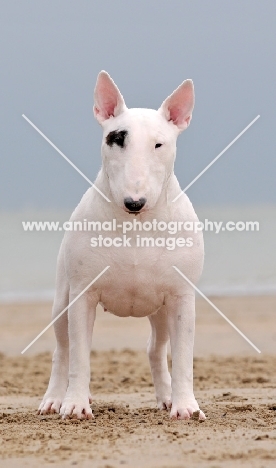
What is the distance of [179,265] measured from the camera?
7418 millimetres

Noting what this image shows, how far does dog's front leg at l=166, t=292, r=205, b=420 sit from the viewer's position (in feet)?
24.2

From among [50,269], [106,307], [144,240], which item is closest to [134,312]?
[106,307]

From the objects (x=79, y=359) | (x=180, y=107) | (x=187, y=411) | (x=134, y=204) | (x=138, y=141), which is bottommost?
(x=187, y=411)

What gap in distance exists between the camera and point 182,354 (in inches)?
295

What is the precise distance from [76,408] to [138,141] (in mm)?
2105

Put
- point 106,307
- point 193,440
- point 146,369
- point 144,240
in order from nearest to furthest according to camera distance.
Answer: point 193,440
point 144,240
point 106,307
point 146,369

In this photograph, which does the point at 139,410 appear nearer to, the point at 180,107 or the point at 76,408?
the point at 76,408

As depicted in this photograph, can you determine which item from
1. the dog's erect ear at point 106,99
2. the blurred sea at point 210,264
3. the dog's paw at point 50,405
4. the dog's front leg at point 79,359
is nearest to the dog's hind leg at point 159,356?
the dog's paw at point 50,405

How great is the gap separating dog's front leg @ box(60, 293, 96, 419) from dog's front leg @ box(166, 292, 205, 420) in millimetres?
650

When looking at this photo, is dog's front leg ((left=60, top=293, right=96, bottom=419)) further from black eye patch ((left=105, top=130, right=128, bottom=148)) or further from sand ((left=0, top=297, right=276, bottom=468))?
black eye patch ((left=105, top=130, right=128, bottom=148))

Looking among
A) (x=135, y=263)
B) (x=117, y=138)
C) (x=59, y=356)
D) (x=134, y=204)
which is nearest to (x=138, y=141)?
(x=117, y=138)

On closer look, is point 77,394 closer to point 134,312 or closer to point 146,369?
point 134,312

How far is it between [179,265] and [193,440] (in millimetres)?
1624

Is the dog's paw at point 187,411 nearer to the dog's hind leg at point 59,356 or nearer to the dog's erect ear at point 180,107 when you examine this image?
the dog's hind leg at point 59,356
